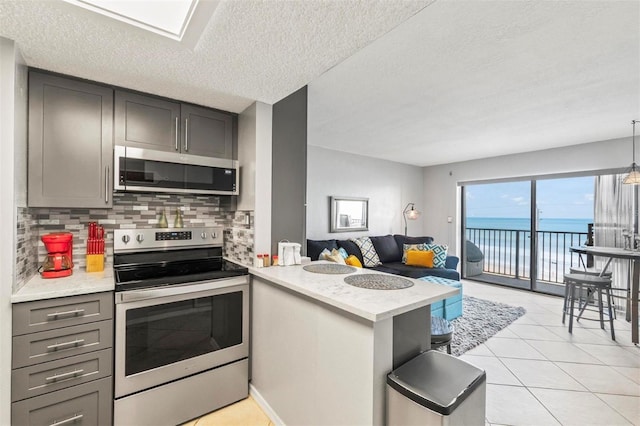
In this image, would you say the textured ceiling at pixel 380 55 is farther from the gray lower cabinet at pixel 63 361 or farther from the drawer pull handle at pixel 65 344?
the drawer pull handle at pixel 65 344

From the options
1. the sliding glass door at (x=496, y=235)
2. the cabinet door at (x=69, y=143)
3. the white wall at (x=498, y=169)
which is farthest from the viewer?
the sliding glass door at (x=496, y=235)

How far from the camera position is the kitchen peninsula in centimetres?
125

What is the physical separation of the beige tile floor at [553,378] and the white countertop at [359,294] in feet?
3.22

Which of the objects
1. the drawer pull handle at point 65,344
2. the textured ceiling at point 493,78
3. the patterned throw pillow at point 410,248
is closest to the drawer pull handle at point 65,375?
the drawer pull handle at point 65,344

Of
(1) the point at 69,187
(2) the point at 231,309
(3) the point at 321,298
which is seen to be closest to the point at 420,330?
(3) the point at 321,298

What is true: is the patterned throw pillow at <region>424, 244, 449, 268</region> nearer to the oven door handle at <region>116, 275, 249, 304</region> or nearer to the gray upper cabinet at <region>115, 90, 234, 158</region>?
the oven door handle at <region>116, 275, 249, 304</region>

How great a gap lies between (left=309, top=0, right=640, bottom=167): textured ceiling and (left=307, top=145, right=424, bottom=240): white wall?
776mm

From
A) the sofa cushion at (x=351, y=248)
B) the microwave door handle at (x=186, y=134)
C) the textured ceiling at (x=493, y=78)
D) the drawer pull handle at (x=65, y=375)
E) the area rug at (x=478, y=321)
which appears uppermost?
the textured ceiling at (x=493, y=78)

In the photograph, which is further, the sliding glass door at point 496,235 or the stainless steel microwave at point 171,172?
the sliding glass door at point 496,235

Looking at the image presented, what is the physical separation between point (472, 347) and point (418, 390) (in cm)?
223

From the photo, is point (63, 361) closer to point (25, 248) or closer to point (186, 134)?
point (25, 248)

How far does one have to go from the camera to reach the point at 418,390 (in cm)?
117

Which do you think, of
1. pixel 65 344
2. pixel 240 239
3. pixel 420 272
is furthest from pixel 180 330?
pixel 420 272

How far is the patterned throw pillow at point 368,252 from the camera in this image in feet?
15.8
